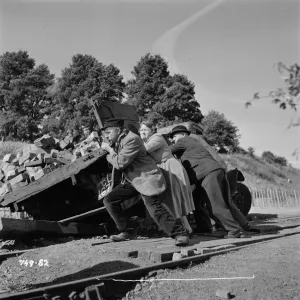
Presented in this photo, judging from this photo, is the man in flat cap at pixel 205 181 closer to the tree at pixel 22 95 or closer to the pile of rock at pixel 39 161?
the pile of rock at pixel 39 161

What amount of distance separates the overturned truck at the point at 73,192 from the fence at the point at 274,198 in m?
15.4

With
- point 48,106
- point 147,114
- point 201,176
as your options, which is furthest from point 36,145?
point 48,106

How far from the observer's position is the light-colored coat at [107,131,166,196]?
17.2 ft

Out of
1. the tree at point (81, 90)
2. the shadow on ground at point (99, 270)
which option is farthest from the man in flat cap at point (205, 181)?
the tree at point (81, 90)

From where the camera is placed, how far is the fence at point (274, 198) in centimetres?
2233

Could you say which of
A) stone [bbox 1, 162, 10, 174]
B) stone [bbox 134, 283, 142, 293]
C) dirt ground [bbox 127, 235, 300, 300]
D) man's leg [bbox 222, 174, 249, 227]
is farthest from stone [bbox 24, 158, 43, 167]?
stone [bbox 134, 283, 142, 293]

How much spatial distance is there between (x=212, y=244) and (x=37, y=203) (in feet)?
10.9

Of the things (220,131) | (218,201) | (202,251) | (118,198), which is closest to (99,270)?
(202,251)

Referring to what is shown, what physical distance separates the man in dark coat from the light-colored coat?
105 centimetres

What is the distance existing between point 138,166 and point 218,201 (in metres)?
1.44

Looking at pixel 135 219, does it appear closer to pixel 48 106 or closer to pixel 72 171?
pixel 72 171

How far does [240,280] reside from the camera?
358 centimetres

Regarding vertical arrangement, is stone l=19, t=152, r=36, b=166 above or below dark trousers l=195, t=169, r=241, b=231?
above

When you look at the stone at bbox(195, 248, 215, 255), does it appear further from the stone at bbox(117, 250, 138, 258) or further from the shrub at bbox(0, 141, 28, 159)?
the shrub at bbox(0, 141, 28, 159)
